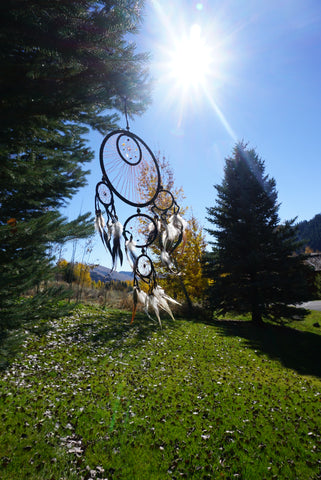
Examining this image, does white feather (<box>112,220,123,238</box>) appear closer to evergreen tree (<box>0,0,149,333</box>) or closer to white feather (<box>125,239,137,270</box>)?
white feather (<box>125,239,137,270</box>)

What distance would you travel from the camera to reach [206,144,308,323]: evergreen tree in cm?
1127

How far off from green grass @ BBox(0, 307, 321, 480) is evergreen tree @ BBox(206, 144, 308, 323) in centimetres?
390

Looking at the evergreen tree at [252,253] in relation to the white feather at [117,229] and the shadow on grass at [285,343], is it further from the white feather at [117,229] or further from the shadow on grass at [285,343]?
the white feather at [117,229]

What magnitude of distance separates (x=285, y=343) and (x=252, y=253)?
3.83m

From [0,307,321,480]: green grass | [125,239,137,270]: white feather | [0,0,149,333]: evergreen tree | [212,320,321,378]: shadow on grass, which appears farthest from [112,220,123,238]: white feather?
[212,320,321,378]: shadow on grass

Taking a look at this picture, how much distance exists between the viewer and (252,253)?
11.1 meters

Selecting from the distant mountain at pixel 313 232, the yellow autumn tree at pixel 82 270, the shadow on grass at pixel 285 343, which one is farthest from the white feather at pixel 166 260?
the distant mountain at pixel 313 232

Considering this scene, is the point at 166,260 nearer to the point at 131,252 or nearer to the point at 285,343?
the point at 131,252

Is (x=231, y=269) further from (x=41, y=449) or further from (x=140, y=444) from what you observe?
(x=41, y=449)

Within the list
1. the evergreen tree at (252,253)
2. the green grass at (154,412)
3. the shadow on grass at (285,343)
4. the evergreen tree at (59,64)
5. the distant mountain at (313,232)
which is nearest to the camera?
the evergreen tree at (59,64)

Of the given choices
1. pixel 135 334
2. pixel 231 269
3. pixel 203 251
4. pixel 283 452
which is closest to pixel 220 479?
pixel 283 452

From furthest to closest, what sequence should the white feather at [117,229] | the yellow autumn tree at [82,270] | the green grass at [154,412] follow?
the yellow autumn tree at [82,270], the green grass at [154,412], the white feather at [117,229]

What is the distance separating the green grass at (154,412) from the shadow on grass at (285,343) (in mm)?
141

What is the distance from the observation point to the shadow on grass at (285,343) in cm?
746
